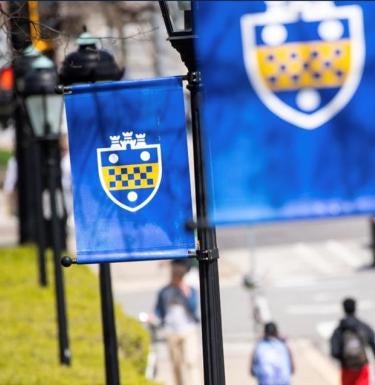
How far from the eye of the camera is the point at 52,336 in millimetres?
14711

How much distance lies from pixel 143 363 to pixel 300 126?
319 inches

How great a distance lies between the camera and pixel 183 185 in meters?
7.85

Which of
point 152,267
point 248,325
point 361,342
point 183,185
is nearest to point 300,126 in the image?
point 183,185

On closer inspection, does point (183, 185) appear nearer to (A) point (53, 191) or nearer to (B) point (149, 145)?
(B) point (149, 145)

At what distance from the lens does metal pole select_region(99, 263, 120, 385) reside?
10.2m

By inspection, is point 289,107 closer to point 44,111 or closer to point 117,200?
point 117,200

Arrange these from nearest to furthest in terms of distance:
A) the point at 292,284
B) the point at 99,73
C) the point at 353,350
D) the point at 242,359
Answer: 1. the point at 99,73
2. the point at 353,350
3. the point at 242,359
4. the point at 292,284

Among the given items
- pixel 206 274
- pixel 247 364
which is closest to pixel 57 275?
pixel 247 364

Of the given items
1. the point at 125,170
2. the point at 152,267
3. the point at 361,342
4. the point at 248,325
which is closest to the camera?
the point at 125,170

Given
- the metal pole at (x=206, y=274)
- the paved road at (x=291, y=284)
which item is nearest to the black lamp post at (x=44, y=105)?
the paved road at (x=291, y=284)

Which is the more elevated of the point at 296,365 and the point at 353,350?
the point at 353,350

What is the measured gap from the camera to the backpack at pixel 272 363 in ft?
45.9

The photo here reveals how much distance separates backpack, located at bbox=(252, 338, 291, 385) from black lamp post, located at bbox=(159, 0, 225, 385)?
245 inches

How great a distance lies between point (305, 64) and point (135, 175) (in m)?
1.99
